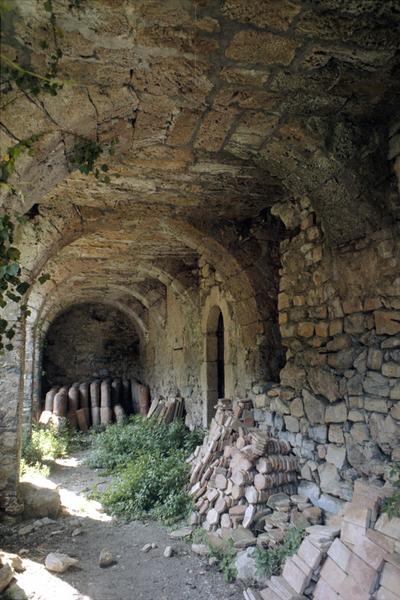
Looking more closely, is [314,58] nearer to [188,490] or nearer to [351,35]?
[351,35]

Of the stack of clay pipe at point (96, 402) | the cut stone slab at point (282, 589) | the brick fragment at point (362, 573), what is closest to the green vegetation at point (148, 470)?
the cut stone slab at point (282, 589)

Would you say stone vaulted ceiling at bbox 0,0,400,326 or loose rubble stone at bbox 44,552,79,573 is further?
loose rubble stone at bbox 44,552,79,573

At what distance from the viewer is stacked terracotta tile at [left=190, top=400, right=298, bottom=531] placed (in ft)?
12.5

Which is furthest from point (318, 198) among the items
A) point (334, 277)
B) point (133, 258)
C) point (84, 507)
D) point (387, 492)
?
point (133, 258)

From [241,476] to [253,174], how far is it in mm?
2680

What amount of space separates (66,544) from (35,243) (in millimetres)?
2848

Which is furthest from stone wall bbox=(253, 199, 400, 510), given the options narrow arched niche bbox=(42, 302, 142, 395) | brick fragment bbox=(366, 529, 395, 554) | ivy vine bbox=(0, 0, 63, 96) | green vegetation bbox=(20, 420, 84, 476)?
narrow arched niche bbox=(42, 302, 142, 395)

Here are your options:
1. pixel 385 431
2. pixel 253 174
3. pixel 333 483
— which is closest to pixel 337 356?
pixel 385 431

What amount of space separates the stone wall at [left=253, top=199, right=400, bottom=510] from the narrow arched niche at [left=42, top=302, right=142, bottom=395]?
9086mm

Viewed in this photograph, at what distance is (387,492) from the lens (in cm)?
271

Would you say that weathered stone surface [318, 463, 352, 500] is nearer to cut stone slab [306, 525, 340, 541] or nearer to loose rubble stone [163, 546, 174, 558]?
cut stone slab [306, 525, 340, 541]

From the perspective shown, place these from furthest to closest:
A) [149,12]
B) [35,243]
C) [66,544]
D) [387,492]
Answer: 1. [35,243]
2. [66,544]
3. [387,492]
4. [149,12]

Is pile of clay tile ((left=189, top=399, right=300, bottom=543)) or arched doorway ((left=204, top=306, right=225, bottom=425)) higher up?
arched doorway ((left=204, top=306, right=225, bottom=425))

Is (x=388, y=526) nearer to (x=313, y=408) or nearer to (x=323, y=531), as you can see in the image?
(x=323, y=531)
